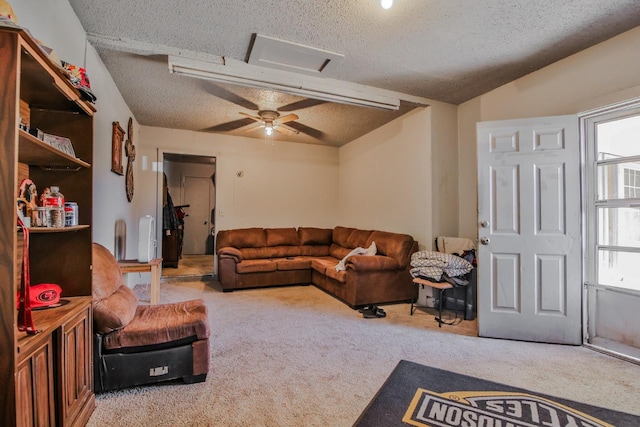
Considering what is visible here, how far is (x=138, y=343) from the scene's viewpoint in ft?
6.48

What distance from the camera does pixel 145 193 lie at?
5.28 m

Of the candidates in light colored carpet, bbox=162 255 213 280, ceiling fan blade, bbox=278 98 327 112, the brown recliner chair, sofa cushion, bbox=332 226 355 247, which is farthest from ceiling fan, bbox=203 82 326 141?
light colored carpet, bbox=162 255 213 280

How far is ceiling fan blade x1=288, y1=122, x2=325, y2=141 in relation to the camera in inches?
200

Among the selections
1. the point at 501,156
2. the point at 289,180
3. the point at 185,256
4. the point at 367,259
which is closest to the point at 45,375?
the point at 367,259

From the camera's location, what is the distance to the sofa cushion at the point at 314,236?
5863mm

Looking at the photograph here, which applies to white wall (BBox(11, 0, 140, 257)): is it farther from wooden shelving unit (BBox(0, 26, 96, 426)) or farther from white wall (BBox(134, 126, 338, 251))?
white wall (BBox(134, 126, 338, 251))

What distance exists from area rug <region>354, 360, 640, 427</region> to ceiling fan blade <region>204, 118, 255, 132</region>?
4189 millimetres

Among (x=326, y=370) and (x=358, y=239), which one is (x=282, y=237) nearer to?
(x=358, y=239)

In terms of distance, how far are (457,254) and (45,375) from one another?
368 centimetres

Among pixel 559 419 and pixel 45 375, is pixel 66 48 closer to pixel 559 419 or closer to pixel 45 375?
pixel 45 375

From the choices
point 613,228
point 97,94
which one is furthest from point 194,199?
point 613,228

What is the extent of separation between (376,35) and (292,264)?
11.6 ft

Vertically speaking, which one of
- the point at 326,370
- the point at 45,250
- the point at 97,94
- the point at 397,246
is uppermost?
the point at 97,94

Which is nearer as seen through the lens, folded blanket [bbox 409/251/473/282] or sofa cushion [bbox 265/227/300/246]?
folded blanket [bbox 409/251/473/282]
